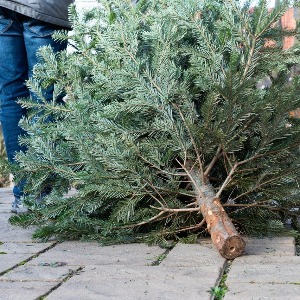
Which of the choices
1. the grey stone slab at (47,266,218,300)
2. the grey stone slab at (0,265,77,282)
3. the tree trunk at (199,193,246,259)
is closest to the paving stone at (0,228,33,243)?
the grey stone slab at (0,265,77,282)

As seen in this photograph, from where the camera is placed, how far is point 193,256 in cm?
315

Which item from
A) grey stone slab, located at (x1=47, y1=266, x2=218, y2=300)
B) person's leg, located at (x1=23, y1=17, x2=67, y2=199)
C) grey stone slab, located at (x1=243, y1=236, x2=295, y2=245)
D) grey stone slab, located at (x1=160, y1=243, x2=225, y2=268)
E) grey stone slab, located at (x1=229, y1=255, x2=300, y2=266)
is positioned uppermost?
person's leg, located at (x1=23, y1=17, x2=67, y2=199)

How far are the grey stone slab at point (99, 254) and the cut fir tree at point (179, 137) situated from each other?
8cm

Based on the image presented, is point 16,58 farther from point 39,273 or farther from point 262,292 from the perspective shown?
point 262,292

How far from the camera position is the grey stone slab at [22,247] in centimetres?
350

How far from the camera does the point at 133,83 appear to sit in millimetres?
3359

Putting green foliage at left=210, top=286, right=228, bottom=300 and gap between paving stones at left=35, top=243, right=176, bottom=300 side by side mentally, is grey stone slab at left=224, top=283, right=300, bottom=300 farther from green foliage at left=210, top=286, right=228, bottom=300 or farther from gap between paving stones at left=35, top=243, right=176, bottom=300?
gap between paving stones at left=35, top=243, right=176, bottom=300

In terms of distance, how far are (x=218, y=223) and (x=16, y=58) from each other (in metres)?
2.19

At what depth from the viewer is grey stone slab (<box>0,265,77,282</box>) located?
111 inches

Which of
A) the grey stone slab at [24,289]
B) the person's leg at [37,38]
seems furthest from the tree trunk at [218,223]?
the person's leg at [37,38]

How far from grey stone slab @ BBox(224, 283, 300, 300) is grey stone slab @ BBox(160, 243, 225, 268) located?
39 centimetres

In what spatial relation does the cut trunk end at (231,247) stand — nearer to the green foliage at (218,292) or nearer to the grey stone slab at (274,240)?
the grey stone slab at (274,240)

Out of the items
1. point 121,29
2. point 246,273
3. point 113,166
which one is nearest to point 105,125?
point 113,166

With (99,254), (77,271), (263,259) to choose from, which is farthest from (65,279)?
(263,259)
